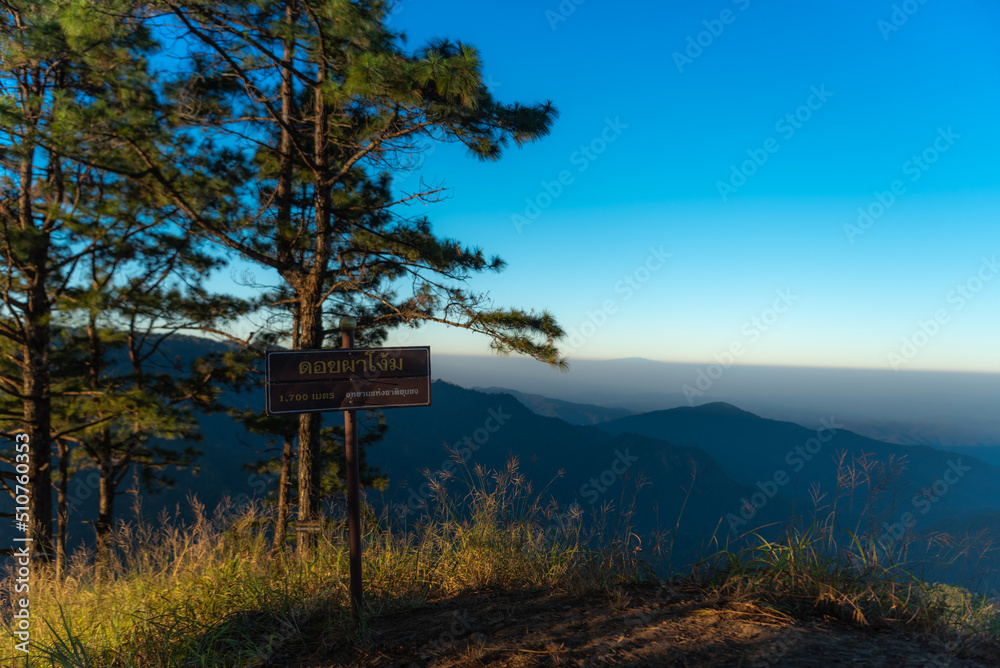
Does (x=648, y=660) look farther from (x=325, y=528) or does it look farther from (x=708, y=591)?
(x=325, y=528)

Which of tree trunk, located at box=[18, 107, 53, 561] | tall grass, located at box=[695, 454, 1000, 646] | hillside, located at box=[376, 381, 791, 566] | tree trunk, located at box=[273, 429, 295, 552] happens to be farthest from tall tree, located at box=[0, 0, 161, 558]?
hillside, located at box=[376, 381, 791, 566]

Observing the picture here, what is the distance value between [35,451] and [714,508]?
361ft

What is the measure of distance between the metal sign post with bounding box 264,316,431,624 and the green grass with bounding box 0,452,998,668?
517 mm

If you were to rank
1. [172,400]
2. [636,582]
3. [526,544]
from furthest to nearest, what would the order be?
1. [172,400]
2. [526,544]
3. [636,582]

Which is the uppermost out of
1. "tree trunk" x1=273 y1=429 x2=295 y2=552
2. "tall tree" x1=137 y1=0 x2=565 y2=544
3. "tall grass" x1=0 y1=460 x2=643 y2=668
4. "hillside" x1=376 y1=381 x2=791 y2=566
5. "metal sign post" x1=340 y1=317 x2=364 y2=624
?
"tall tree" x1=137 y1=0 x2=565 y2=544

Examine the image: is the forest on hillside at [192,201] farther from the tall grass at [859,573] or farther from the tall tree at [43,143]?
the tall grass at [859,573]

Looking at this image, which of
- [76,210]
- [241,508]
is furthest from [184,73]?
[241,508]

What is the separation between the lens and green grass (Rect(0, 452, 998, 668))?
2598 mm

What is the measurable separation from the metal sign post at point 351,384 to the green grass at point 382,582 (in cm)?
52

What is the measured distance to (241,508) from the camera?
4094 millimetres

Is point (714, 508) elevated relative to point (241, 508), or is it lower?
lower

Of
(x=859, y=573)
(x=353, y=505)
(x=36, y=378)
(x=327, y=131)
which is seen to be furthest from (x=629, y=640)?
(x=36, y=378)

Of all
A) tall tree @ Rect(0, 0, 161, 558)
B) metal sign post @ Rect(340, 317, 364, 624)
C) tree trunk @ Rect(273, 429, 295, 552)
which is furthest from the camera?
tree trunk @ Rect(273, 429, 295, 552)

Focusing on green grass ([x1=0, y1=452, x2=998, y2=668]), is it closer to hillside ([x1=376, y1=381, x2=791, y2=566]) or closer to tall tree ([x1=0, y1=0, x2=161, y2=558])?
tall tree ([x1=0, y1=0, x2=161, y2=558])
